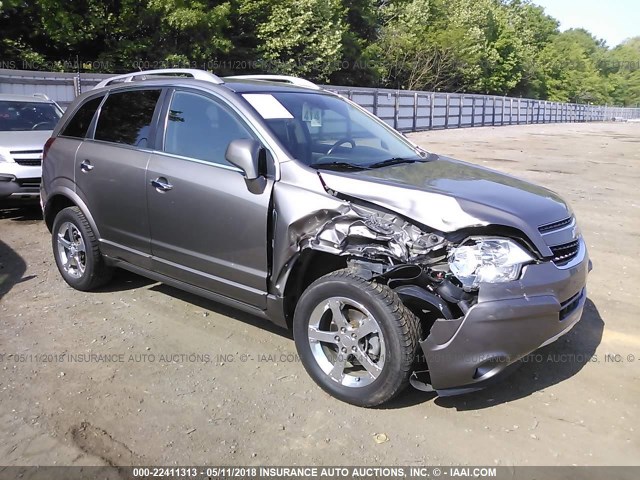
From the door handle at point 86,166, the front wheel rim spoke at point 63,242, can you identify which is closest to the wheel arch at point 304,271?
the door handle at point 86,166

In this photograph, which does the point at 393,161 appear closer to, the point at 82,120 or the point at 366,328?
→ the point at 366,328

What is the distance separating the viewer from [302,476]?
Result: 2.82 meters

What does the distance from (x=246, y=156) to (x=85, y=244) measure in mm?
2165

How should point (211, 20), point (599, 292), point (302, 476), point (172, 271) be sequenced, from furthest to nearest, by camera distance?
1. point (211, 20)
2. point (599, 292)
3. point (172, 271)
4. point (302, 476)

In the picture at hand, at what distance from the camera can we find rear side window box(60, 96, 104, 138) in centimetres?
517

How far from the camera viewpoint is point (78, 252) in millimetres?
5141

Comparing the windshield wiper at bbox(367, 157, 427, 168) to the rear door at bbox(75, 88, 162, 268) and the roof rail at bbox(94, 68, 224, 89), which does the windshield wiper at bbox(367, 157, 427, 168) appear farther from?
the rear door at bbox(75, 88, 162, 268)

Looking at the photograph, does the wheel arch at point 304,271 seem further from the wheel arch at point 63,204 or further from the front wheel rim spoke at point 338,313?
the wheel arch at point 63,204

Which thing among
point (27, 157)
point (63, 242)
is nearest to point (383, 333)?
point (63, 242)

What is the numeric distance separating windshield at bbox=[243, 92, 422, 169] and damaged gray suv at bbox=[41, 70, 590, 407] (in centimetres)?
2

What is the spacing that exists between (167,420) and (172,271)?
4.36 feet

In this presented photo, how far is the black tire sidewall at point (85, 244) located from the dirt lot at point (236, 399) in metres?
A: 0.13

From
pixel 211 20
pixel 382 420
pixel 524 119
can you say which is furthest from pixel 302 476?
pixel 524 119

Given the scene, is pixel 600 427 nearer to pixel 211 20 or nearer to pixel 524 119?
pixel 211 20
